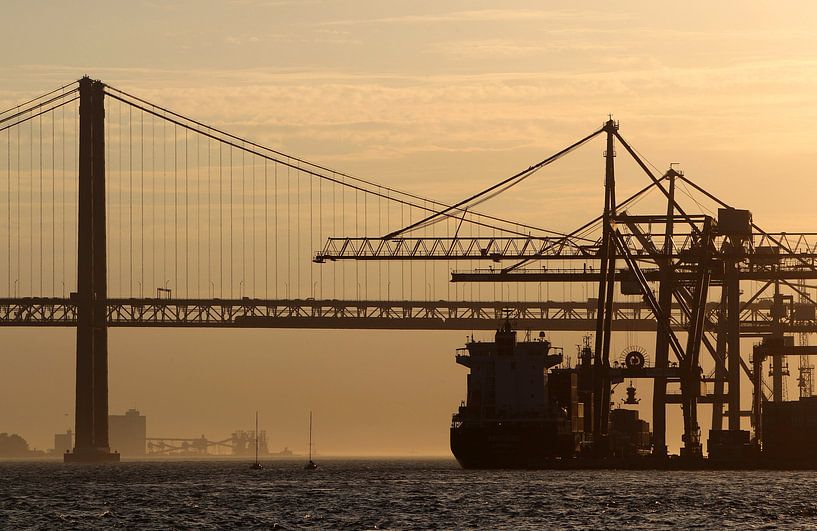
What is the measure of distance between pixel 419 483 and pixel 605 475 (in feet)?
38.2

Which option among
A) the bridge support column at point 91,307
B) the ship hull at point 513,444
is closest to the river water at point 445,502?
the ship hull at point 513,444

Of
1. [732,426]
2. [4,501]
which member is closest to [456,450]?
[732,426]

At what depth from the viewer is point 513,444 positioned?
128 meters

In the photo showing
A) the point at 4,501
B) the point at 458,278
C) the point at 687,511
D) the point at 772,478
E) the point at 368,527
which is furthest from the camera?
the point at 458,278

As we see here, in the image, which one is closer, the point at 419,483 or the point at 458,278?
the point at 419,483

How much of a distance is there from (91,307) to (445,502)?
241 feet

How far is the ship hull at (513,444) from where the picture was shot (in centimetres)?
12738

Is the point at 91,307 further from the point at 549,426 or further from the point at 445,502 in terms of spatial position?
the point at 445,502

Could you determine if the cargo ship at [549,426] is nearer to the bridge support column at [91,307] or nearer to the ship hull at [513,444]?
the ship hull at [513,444]

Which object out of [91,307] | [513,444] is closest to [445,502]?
[513,444]

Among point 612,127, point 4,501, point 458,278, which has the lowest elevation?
point 4,501

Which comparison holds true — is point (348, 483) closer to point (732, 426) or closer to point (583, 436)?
→ point (583, 436)

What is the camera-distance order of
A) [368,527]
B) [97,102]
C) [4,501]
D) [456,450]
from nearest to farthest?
[368,527] < [4,501] < [456,450] < [97,102]

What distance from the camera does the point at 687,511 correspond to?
88688 millimetres
